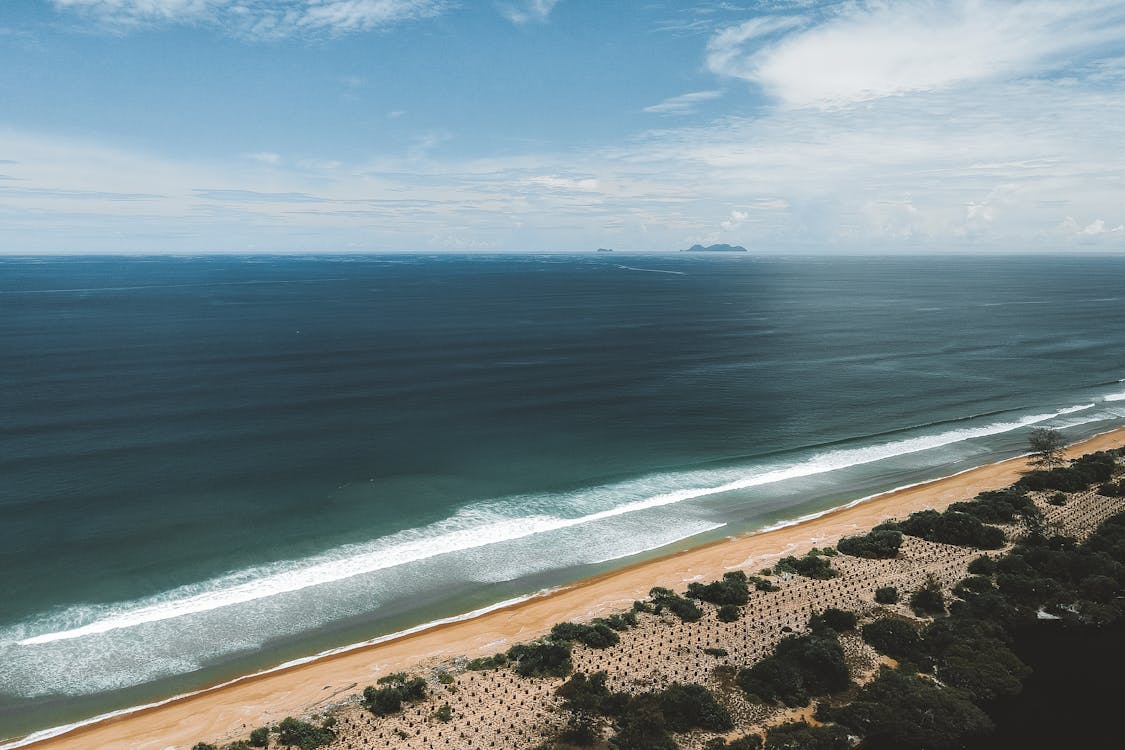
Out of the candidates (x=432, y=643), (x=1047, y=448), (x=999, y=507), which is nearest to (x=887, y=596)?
(x=999, y=507)

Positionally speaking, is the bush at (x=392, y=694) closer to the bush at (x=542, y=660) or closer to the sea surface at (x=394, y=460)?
the bush at (x=542, y=660)

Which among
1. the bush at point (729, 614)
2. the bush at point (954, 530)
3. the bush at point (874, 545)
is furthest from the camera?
the bush at point (954, 530)

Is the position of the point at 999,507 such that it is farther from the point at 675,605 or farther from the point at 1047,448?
the point at 675,605

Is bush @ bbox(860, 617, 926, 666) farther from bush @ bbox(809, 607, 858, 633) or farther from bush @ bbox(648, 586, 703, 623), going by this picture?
bush @ bbox(648, 586, 703, 623)

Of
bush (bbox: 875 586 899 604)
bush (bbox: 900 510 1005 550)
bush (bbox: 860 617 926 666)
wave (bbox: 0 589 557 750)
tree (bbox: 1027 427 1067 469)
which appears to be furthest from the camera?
tree (bbox: 1027 427 1067 469)

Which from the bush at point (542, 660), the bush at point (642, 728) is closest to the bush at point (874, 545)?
the bush at point (642, 728)

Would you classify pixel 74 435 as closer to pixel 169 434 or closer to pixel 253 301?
pixel 169 434

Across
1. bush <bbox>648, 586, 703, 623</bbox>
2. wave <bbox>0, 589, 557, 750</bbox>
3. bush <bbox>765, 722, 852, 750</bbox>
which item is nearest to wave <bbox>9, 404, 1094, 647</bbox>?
wave <bbox>0, 589, 557, 750</bbox>
